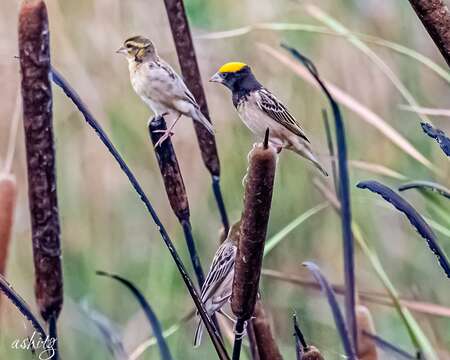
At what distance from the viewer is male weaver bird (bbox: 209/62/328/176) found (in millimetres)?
1013

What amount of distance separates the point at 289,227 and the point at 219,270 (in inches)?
12.7

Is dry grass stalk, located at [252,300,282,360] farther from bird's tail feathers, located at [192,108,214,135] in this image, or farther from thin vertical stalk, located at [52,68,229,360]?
bird's tail feathers, located at [192,108,214,135]

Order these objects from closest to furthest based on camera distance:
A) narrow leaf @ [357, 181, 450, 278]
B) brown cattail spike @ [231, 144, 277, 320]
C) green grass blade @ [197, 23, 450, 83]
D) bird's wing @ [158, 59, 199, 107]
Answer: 1. brown cattail spike @ [231, 144, 277, 320]
2. narrow leaf @ [357, 181, 450, 278]
3. bird's wing @ [158, 59, 199, 107]
4. green grass blade @ [197, 23, 450, 83]

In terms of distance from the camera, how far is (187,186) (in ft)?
3.92

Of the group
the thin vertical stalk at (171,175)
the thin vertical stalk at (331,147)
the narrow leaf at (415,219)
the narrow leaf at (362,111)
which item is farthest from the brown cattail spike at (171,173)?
the narrow leaf at (362,111)

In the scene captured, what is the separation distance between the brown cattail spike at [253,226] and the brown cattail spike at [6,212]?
46 centimetres

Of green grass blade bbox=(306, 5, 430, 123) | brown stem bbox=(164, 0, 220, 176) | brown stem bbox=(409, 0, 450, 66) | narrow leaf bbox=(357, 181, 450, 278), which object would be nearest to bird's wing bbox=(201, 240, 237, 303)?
brown stem bbox=(164, 0, 220, 176)

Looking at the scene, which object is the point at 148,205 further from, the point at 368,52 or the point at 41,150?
the point at 368,52

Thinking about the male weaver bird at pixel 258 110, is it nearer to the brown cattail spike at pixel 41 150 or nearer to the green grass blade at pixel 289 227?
the green grass blade at pixel 289 227

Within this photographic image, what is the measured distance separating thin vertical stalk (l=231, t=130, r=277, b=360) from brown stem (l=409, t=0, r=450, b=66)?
222mm

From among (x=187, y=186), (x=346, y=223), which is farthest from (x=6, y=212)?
(x=346, y=223)

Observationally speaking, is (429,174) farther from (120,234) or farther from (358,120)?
(120,234)

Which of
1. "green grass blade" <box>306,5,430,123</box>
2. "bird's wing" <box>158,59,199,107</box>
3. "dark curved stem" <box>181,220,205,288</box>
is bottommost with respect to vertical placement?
"dark curved stem" <box>181,220,205,288</box>

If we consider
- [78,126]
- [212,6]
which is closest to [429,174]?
[212,6]
